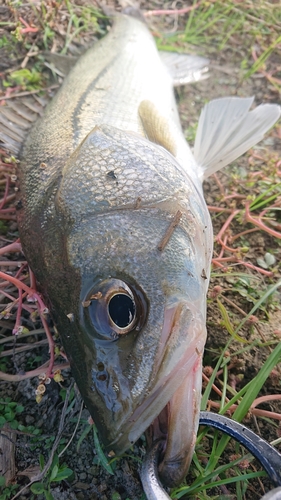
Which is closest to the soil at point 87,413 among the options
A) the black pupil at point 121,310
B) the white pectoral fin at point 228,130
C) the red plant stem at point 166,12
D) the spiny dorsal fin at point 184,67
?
the white pectoral fin at point 228,130

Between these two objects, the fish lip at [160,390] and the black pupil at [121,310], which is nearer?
the fish lip at [160,390]

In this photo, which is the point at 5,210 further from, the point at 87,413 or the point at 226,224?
the point at 226,224

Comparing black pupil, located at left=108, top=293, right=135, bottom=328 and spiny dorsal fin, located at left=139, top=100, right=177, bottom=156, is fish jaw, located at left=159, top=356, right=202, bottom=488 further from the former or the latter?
spiny dorsal fin, located at left=139, top=100, right=177, bottom=156

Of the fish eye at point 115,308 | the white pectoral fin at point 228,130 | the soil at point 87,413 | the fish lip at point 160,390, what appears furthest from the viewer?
the white pectoral fin at point 228,130

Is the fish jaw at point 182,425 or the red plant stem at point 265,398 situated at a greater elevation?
the fish jaw at point 182,425

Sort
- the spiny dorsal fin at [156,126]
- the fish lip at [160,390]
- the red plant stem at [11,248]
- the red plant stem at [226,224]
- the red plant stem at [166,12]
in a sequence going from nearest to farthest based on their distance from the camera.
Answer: the fish lip at [160,390]
the spiny dorsal fin at [156,126]
the red plant stem at [11,248]
the red plant stem at [226,224]
the red plant stem at [166,12]

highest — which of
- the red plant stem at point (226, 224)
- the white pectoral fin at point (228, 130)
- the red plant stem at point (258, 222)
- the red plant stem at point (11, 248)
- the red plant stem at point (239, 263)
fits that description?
the white pectoral fin at point (228, 130)

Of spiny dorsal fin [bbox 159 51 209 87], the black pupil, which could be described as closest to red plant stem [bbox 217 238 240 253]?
the black pupil

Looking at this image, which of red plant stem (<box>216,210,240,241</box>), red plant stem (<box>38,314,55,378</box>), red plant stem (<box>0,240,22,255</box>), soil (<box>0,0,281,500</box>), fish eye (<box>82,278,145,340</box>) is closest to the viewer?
fish eye (<box>82,278,145,340</box>)

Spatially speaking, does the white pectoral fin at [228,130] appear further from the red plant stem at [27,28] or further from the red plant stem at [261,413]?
the red plant stem at [27,28]
